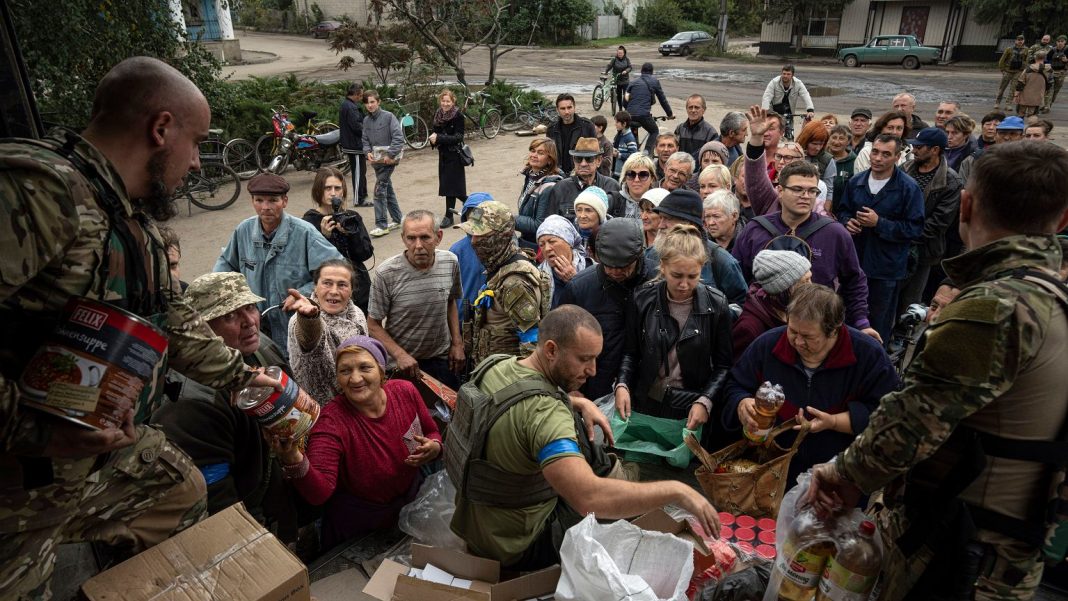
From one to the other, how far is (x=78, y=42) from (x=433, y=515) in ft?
31.0

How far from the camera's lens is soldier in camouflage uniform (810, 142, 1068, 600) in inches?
68.4

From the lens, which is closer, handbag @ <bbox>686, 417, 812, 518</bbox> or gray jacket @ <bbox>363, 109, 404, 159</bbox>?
handbag @ <bbox>686, 417, 812, 518</bbox>

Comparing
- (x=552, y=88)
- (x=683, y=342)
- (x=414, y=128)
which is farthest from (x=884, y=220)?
(x=552, y=88)

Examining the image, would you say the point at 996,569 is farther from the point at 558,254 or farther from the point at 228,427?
the point at 558,254

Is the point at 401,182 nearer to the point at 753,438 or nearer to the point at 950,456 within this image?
the point at 753,438

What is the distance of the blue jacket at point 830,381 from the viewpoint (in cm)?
294

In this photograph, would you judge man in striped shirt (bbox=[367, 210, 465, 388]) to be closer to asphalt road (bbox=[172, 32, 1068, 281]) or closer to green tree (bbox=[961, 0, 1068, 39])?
asphalt road (bbox=[172, 32, 1068, 281])

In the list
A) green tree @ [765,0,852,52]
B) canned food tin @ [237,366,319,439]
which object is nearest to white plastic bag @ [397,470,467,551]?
canned food tin @ [237,366,319,439]

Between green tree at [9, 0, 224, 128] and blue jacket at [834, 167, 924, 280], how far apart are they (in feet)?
30.8

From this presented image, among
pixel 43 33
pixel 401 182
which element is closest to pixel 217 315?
pixel 43 33

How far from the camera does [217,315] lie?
109 inches

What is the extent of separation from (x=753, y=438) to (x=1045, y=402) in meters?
1.27

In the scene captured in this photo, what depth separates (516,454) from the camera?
2.18m

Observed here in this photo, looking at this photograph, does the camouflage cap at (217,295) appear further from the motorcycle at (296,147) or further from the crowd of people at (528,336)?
the motorcycle at (296,147)
